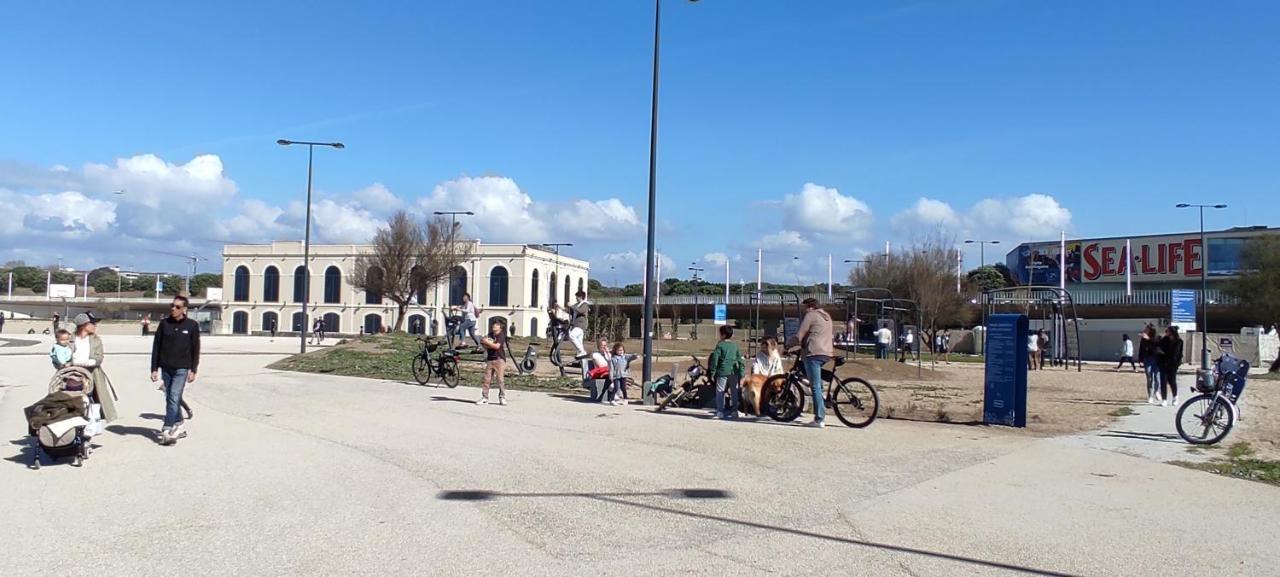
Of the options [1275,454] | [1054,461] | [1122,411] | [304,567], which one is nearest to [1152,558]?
[1054,461]

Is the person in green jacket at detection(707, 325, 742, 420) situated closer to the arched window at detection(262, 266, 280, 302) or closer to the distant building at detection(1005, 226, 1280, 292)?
the distant building at detection(1005, 226, 1280, 292)

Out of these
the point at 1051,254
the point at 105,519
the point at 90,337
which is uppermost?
the point at 1051,254

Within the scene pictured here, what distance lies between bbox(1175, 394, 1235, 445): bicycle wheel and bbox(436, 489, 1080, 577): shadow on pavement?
7728 millimetres

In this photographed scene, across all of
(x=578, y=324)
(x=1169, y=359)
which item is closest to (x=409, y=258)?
(x=578, y=324)

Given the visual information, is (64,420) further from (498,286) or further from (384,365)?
(498,286)

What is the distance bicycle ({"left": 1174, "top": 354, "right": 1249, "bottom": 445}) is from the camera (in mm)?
12594

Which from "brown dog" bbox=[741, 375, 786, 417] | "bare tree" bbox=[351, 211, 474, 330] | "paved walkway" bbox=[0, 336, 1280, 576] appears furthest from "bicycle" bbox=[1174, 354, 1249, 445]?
"bare tree" bbox=[351, 211, 474, 330]

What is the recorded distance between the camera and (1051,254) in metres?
86.6

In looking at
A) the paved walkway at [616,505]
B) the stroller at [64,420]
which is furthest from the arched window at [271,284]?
the stroller at [64,420]

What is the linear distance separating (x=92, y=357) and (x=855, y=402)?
9.44m

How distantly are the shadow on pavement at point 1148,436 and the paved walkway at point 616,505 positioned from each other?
1.48 meters

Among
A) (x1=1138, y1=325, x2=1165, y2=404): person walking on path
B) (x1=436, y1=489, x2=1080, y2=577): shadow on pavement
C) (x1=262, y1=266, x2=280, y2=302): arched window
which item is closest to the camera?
(x1=436, y1=489, x2=1080, y2=577): shadow on pavement

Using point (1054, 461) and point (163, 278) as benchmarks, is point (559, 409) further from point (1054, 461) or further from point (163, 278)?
point (163, 278)

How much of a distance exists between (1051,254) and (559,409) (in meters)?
80.1
